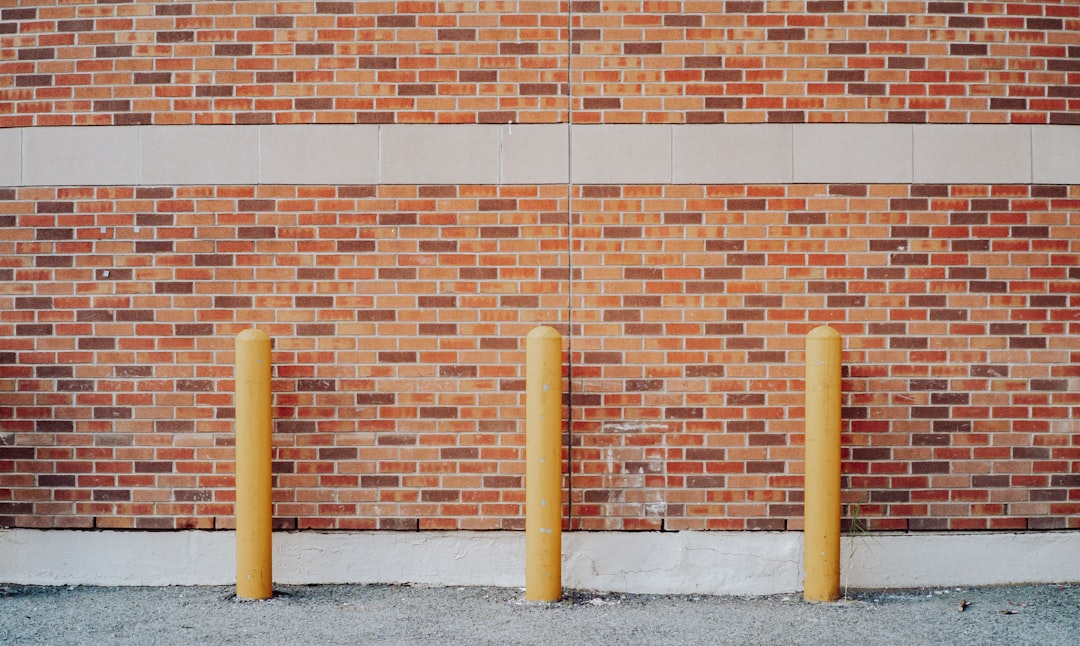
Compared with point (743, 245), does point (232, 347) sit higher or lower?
lower

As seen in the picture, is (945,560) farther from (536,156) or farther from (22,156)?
(22,156)

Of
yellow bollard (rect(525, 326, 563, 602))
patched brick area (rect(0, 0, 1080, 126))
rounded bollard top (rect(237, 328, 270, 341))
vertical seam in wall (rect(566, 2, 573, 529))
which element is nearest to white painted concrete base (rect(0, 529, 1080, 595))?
vertical seam in wall (rect(566, 2, 573, 529))

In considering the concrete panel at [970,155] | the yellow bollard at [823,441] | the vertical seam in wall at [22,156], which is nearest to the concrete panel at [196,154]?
the vertical seam in wall at [22,156]

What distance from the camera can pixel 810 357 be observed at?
148 inches

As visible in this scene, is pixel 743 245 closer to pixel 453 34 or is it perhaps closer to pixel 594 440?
pixel 594 440

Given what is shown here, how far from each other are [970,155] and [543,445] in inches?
113

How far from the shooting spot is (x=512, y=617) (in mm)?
3680

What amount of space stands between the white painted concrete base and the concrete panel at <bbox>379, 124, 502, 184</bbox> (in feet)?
6.42

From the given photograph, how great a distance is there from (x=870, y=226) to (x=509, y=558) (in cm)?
270

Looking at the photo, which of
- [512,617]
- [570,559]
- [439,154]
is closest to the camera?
[512,617]

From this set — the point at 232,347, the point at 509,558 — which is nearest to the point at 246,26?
the point at 232,347

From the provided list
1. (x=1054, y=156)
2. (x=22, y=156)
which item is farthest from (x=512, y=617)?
(x=1054, y=156)

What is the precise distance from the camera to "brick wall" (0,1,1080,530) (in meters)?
4.22

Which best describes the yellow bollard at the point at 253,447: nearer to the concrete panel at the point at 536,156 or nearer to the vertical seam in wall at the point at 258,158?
the vertical seam in wall at the point at 258,158
